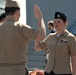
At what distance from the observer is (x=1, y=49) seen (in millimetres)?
4105

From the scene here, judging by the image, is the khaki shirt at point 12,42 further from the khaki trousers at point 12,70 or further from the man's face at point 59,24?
the man's face at point 59,24

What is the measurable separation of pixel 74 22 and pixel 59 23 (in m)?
21.1

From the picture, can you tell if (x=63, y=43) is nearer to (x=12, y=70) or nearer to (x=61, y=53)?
(x=61, y=53)

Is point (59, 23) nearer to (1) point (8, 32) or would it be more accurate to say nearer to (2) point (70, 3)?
(1) point (8, 32)

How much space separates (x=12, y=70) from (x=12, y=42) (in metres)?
0.28

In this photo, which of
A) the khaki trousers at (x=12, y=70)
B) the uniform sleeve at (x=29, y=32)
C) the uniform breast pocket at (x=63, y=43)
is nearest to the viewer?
the uniform sleeve at (x=29, y=32)

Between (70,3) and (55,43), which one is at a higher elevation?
(55,43)

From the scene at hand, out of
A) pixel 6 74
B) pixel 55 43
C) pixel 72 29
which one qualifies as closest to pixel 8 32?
pixel 6 74

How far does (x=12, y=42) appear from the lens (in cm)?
406

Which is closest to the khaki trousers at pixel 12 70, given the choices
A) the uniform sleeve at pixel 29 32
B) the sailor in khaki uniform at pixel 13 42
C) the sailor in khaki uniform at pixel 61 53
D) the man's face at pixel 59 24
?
the sailor in khaki uniform at pixel 13 42

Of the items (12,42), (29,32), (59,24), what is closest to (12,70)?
(12,42)

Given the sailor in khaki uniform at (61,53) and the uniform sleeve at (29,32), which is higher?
the uniform sleeve at (29,32)

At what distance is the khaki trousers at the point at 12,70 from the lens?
409cm

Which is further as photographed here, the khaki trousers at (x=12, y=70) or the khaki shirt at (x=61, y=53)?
the khaki shirt at (x=61, y=53)
